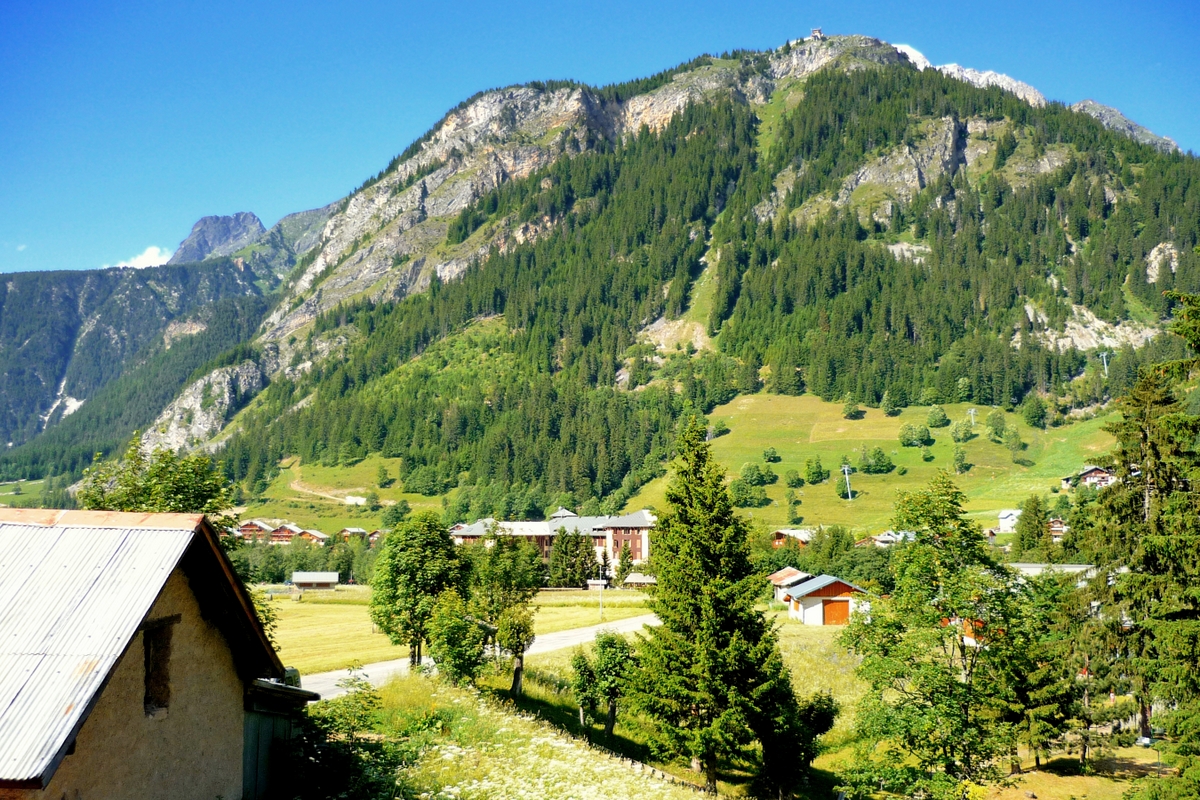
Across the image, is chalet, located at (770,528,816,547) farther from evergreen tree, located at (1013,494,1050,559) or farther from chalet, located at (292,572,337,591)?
chalet, located at (292,572,337,591)

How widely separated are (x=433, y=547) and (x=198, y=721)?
2365 cm

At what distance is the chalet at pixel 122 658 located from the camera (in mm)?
7059

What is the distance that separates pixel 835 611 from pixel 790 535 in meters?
45.5

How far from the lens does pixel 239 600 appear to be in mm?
10375

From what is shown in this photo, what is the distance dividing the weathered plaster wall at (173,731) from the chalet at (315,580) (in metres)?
107

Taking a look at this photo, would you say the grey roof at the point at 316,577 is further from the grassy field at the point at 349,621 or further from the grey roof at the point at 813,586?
the grey roof at the point at 813,586

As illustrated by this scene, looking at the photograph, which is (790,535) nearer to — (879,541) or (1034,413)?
(879,541)

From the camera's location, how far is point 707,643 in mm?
30344

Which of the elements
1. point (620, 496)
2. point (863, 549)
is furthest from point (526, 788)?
point (620, 496)

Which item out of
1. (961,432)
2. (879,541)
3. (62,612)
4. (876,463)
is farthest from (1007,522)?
(62,612)

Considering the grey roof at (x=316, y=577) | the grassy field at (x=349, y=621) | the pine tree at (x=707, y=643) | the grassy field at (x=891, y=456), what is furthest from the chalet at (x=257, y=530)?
the pine tree at (x=707, y=643)

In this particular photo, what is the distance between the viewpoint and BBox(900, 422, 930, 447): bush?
569 feet

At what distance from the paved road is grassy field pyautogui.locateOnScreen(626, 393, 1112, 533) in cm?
7448

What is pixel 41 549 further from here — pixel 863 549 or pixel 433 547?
pixel 863 549
